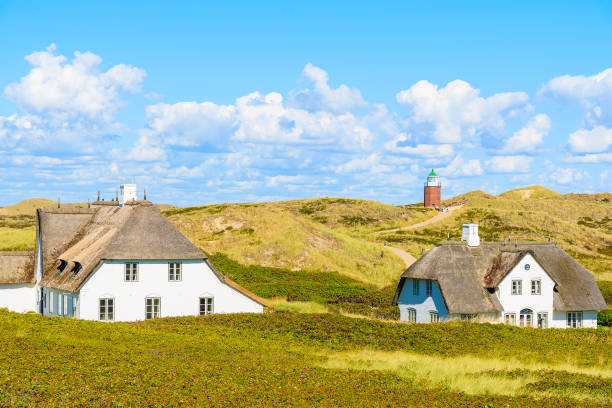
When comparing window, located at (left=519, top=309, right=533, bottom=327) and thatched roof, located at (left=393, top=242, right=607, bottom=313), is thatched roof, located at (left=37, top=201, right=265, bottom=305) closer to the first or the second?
thatched roof, located at (left=393, top=242, right=607, bottom=313)

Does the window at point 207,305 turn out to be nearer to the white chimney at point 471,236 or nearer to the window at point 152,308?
the window at point 152,308

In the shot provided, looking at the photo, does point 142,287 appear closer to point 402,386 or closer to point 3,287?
point 3,287

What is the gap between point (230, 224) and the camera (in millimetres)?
85688

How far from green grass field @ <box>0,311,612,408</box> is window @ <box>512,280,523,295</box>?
29.0ft

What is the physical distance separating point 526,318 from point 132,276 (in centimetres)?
2571

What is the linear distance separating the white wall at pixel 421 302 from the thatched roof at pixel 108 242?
10.5 m

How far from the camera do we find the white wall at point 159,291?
40.8 m

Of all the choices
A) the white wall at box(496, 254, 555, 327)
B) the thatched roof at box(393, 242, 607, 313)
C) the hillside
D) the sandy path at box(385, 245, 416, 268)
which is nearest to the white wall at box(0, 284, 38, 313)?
the hillside

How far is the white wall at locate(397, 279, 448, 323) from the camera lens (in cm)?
4356

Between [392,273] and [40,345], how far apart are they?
171 feet

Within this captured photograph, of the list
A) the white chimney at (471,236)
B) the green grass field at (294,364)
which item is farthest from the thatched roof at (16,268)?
the white chimney at (471,236)

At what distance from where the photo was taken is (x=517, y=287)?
4538cm

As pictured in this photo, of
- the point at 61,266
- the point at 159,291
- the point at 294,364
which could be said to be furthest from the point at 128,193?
the point at 294,364

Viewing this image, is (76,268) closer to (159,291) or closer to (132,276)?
(132,276)
